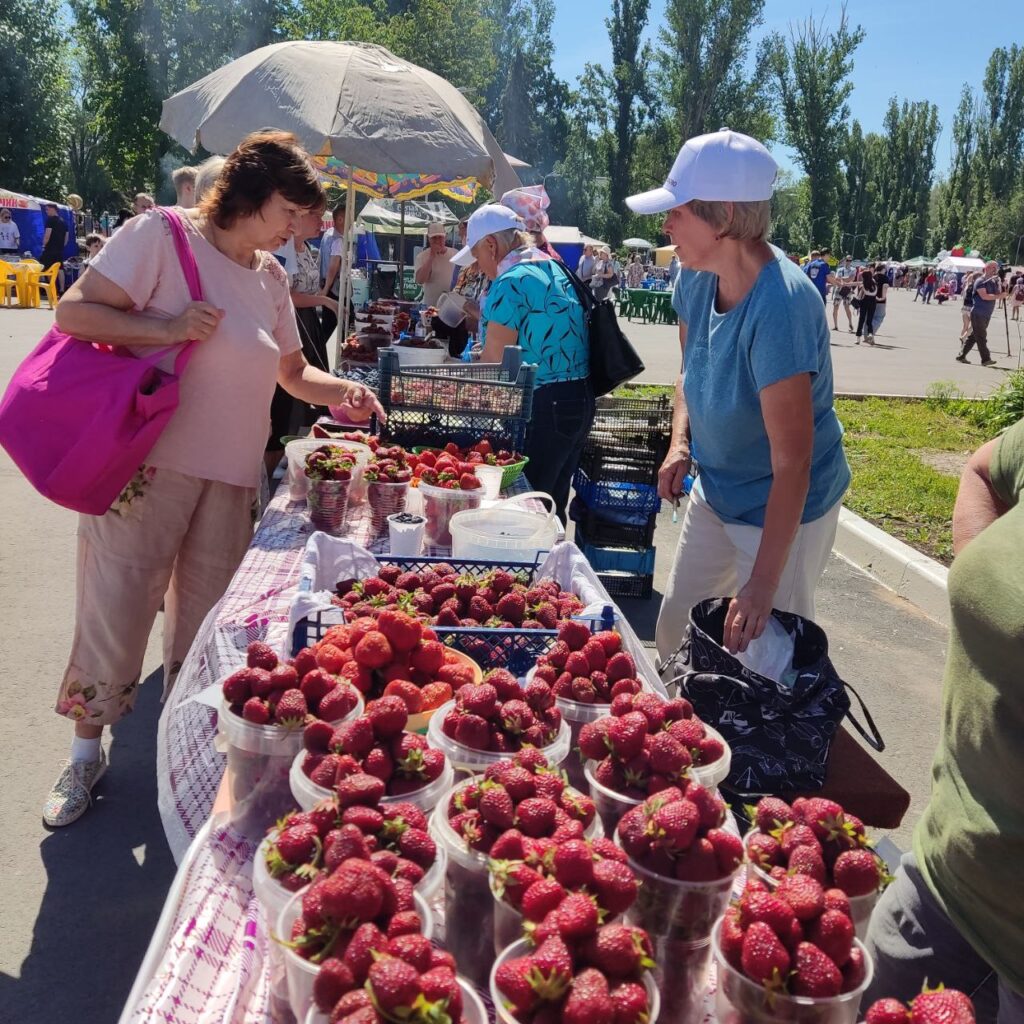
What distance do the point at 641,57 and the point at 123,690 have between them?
2569 inches

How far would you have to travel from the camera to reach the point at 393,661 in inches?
71.9

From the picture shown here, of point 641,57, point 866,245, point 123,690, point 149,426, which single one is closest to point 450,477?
point 149,426

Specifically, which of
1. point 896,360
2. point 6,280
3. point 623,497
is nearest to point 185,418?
point 623,497

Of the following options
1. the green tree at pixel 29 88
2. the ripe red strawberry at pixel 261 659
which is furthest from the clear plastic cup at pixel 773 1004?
the green tree at pixel 29 88

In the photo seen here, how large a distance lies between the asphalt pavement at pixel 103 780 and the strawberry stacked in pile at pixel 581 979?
2.01m

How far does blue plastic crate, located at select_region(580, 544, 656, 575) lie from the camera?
18.3 ft

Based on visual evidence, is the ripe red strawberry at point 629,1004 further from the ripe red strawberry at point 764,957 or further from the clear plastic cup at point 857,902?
the clear plastic cup at point 857,902

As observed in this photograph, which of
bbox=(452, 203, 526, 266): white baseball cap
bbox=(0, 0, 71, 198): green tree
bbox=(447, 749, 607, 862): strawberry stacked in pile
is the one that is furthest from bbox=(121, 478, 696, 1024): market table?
bbox=(0, 0, 71, 198): green tree

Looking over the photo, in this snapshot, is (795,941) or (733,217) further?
(733,217)

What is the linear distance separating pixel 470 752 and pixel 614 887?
44 cm

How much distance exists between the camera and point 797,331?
8.13 feet

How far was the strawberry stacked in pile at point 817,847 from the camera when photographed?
1254mm

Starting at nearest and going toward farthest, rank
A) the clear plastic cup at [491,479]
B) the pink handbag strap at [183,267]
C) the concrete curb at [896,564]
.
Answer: the pink handbag strap at [183,267], the clear plastic cup at [491,479], the concrete curb at [896,564]

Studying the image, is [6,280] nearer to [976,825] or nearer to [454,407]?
[454,407]
